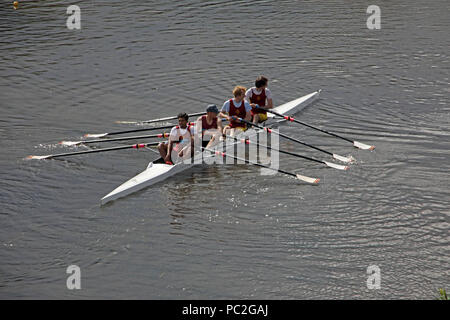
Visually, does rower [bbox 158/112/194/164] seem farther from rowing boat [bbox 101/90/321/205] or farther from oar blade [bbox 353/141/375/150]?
oar blade [bbox 353/141/375/150]

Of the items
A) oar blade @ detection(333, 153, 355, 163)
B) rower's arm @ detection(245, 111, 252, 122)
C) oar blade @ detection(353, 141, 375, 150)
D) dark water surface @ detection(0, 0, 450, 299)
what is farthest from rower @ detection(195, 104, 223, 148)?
oar blade @ detection(353, 141, 375, 150)

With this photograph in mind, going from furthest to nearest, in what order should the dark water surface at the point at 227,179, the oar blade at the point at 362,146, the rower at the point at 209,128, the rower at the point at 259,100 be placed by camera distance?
the rower at the point at 259,100, the oar blade at the point at 362,146, the rower at the point at 209,128, the dark water surface at the point at 227,179

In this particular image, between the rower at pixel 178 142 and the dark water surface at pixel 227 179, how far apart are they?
2.41 feet

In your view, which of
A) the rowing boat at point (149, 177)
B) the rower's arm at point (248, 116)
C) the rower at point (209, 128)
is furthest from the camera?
the rower's arm at point (248, 116)

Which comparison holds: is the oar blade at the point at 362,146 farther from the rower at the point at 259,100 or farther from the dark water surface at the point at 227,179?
the rower at the point at 259,100

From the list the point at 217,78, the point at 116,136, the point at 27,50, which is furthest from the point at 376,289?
the point at 27,50

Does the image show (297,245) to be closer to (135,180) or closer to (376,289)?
(376,289)

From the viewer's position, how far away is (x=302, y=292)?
37.1 feet

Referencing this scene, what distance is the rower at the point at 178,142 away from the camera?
15.9 m

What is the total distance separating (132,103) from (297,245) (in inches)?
416

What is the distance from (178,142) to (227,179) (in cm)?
162

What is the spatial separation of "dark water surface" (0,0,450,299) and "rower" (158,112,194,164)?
733 mm

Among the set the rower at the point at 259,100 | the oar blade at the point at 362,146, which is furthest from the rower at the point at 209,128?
the oar blade at the point at 362,146

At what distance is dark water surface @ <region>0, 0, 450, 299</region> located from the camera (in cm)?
1189
